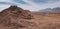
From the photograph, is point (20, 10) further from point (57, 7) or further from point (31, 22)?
point (57, 7)

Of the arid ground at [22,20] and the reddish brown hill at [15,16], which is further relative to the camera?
the reddish brown hill at [15,16]

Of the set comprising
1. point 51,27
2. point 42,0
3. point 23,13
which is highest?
point 42,0

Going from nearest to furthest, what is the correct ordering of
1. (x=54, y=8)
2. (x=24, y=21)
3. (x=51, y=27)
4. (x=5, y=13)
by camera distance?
(x=51, y=27), (x=24, y=21), (x=5, y=13), (x=54, y=8)

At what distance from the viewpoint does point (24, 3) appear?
33.5 feet

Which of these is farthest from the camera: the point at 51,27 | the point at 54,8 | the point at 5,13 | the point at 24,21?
the point at 54,8

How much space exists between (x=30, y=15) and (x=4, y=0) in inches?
70.4

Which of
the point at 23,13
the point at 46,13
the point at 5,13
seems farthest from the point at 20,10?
the point at 46,13

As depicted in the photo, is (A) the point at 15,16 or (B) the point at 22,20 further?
(A) the point at 15,16

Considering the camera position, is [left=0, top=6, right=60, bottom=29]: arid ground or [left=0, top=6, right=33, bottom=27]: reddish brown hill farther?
[left=0, top=6, right=33, bottom=27]: reddish brown hill

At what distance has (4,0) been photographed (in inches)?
388

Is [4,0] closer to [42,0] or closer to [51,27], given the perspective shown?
[42,0]

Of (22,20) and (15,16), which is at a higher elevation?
(15,16)

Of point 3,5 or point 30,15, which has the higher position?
point 3,5

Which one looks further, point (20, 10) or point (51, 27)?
point (20, 10)
